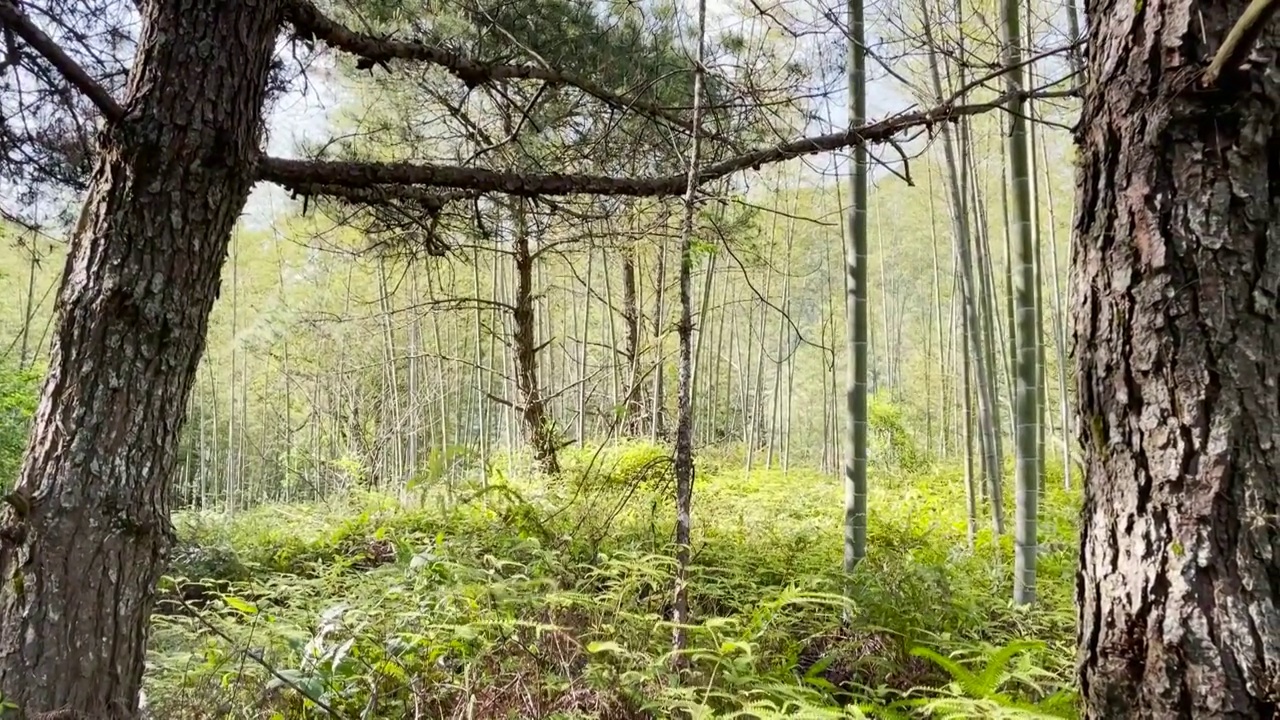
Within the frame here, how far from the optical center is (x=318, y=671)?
2021 mm

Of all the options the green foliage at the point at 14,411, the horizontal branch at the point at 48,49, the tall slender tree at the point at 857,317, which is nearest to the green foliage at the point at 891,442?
the tall slender tree at the point at 857,317

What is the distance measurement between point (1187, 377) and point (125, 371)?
7.25 ft

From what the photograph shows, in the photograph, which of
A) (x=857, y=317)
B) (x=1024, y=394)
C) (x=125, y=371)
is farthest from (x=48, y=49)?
(x=1024, y=394)

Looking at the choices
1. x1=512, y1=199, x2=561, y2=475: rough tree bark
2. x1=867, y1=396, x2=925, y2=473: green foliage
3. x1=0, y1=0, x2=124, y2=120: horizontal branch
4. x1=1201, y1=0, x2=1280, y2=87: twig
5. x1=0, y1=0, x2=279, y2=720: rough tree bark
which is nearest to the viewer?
x1=1201, y1=0, x2=1280, y2=87: twig

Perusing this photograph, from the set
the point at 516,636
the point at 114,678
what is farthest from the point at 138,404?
the point at 516,636

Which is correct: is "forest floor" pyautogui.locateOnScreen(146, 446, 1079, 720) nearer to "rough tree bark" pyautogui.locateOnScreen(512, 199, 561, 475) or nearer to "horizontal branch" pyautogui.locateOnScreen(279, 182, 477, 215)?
"horizontal branch" pyautogui.locateOnScreen(279, 182, 477, 215)

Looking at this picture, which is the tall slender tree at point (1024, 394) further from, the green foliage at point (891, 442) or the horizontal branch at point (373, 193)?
the green foliage at point (891, 442)

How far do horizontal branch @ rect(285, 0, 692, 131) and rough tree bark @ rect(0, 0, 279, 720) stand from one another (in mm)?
243

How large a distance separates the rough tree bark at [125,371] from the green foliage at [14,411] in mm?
5496

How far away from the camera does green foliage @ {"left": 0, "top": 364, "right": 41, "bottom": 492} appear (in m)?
5.93

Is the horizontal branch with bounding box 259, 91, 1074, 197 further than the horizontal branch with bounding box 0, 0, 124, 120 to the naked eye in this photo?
Yes

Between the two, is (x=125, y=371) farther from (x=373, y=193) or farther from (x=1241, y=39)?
(x=1241, y=39)

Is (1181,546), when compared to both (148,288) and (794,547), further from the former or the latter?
(794,547)

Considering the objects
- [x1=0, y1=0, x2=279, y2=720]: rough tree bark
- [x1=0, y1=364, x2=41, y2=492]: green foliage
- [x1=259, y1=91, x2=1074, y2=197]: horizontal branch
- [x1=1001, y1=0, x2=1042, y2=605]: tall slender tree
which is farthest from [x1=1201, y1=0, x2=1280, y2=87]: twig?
[x1=0, y1=364, x2=41, y2=492]: green foliage
